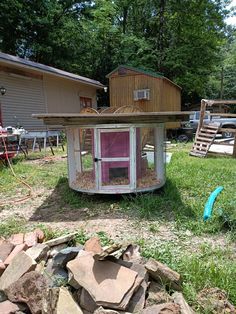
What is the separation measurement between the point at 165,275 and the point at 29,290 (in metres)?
0.96

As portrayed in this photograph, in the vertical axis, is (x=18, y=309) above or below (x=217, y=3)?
below

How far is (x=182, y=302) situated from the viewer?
6.35 ft

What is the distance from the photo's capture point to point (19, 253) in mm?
2340

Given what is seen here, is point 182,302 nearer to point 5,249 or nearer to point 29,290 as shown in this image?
point 29,290

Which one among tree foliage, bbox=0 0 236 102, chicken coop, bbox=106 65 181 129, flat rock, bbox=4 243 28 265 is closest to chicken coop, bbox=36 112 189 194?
A: flat rock, bbox=4 243 28 265

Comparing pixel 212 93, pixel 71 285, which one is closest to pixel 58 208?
pixel 71 285

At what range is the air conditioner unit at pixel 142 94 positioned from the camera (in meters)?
12.8

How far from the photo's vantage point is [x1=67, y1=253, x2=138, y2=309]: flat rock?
6.45 feet

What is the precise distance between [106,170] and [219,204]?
1.53 meters

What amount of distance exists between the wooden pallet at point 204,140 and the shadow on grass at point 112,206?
4.05 metres

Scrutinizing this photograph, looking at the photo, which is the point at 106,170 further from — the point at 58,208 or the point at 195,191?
the point at 195,191

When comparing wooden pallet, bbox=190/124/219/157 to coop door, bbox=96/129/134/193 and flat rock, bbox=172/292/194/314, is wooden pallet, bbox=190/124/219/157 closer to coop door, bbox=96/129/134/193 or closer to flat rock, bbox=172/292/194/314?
coop door, bbox=96/129/134/193

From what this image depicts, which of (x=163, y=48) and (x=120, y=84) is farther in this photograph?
(x=163, y=48)

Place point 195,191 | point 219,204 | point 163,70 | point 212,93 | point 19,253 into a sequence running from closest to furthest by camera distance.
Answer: point 19,253 < point 219,204 < point 195,191 < point 163,70 < point 212,93
